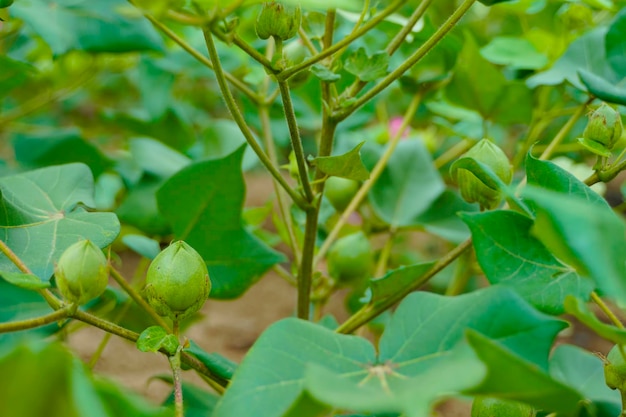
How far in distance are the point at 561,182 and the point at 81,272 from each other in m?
0.32

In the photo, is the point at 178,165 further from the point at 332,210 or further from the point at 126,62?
the point at 126,62

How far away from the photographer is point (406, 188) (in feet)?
2.86

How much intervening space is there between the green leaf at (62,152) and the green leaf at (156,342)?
0.45 m

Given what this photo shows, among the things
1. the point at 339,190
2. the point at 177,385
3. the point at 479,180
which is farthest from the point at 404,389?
the point at 339,190

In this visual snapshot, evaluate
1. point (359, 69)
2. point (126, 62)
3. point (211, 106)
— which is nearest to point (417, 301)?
point (359, 69)

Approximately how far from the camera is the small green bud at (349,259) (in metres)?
0.75

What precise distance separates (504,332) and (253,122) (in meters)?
0.60

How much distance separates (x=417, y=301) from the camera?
17.5 inches

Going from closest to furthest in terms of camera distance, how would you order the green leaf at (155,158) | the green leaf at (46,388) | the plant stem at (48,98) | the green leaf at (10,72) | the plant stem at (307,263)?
1. the green leaf at (46,388)
2. the plant stem at (307,263)
3. the green leaf at (10,72)
4. the green leaf at (155,158)
5. the plant stem at (48,98)

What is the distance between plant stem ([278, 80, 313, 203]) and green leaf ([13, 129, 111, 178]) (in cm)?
41

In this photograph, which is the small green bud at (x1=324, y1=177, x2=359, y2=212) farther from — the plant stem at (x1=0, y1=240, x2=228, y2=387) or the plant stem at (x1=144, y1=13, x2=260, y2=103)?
the plant stem at (x1=0, y1=240, x2=228, y2=387)

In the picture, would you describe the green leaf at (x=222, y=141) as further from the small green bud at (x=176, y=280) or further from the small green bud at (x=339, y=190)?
the small green bud at (x=176, y=280)

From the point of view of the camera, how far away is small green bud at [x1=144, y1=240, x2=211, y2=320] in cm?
46

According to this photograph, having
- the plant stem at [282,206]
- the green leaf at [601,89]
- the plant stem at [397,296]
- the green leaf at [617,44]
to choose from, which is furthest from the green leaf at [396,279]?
the green leaf at [617,44]
